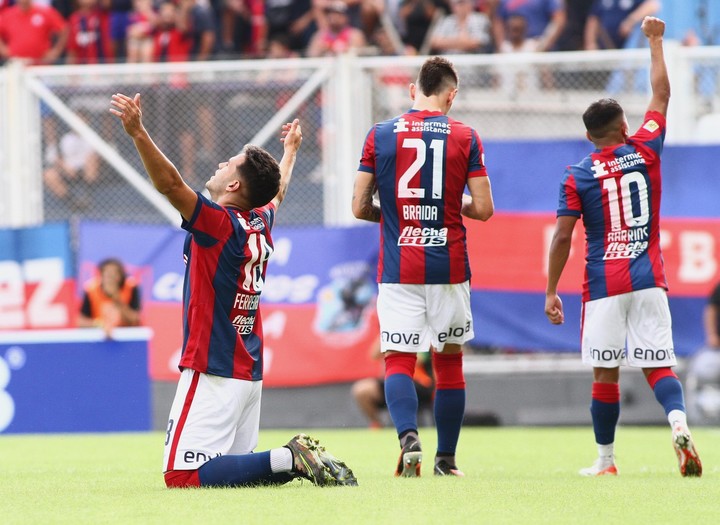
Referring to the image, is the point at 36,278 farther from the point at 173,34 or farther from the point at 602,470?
the point at 602,470

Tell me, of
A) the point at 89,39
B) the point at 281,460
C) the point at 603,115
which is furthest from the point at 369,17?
the point at 281,460

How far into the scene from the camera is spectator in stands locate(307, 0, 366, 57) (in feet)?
50.4

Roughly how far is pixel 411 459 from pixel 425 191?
1.53m

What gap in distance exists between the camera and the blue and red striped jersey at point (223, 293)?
6273 millimetres

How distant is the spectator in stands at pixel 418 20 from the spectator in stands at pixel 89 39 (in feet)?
12.1

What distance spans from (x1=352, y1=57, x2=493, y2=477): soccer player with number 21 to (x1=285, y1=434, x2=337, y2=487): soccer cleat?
3.42 ft

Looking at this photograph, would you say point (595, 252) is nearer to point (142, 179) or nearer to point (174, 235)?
point (174, 235)

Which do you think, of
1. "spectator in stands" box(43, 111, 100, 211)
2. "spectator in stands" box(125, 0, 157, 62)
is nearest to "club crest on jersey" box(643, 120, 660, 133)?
"spectator in stands" box(43, 111, 100, 211)

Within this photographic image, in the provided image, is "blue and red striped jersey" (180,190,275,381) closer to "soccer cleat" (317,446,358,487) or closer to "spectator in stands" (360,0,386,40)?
"soccer cleat" (317,446,358,487)

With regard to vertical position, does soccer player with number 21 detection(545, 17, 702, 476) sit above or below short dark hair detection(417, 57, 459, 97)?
below

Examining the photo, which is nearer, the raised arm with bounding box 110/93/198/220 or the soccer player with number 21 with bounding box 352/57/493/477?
the raised arm with bounding box 110/93/198/220

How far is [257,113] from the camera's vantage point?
13.6 metres

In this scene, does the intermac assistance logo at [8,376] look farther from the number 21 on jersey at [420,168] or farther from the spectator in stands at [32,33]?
the number 21 on jersey at [420,168]

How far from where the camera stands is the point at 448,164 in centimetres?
729
